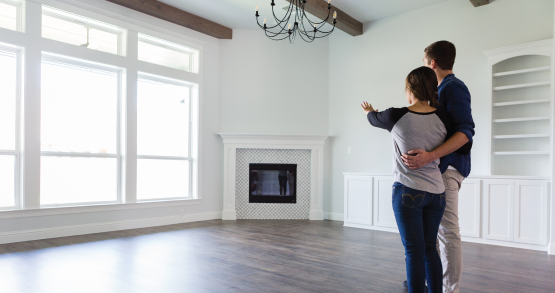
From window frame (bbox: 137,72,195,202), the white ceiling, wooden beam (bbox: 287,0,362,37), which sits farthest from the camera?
window frame (bbox: 137,72,195,202)

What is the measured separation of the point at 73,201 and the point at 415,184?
4.43 m

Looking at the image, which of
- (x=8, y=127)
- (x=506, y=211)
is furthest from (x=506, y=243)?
(x=8, y=127)

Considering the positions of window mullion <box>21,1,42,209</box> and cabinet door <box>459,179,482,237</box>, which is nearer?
window mullion <box>21,1,42,209</box>

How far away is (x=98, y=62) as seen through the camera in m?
4.91

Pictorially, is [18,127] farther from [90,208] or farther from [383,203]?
[383,203]

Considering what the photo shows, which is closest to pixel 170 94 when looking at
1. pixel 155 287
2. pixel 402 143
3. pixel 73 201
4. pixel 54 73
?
pixel 54 73

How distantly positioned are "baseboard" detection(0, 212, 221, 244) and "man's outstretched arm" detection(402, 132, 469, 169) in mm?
4274

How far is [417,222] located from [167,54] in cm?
514

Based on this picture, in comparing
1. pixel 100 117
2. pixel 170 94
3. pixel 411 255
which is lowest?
pixel 411 255

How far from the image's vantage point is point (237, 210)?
20.6 feet

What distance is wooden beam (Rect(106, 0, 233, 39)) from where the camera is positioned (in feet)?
17.0

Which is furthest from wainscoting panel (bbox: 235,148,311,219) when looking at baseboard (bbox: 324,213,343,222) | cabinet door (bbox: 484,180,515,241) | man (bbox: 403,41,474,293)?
man (bbox: 403,41,474,293)

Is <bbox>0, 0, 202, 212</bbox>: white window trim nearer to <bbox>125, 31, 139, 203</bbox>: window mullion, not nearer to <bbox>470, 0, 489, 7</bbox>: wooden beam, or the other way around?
<bbox>125, 31, 139, 203</bbox>: window mullion

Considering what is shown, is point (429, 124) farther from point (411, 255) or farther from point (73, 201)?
point (73, 201)
